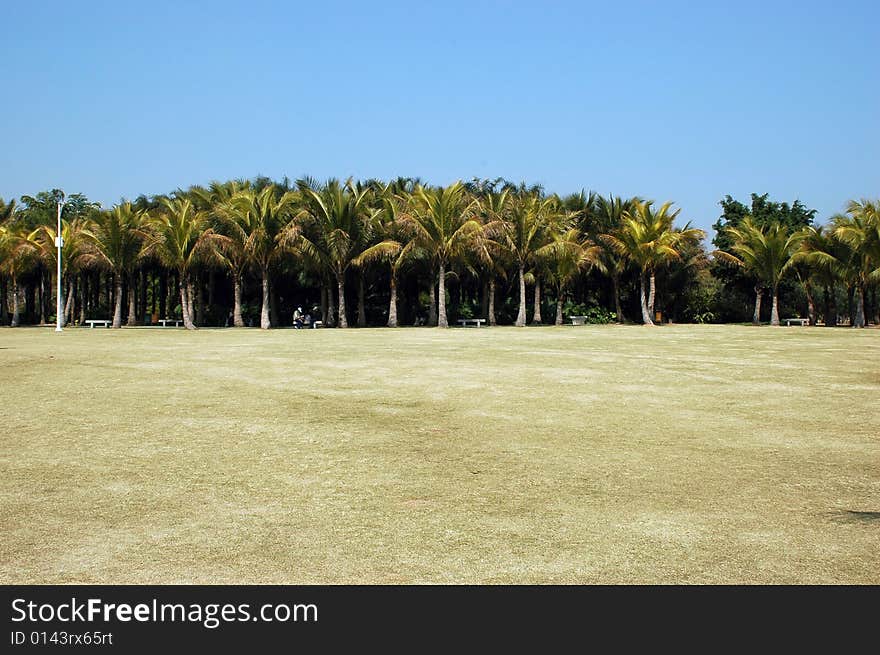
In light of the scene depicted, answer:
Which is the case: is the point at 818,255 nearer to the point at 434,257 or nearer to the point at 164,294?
the point at 434,257

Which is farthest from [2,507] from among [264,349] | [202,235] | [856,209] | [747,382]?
[856,209]

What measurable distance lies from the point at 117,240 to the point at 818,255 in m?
36.4

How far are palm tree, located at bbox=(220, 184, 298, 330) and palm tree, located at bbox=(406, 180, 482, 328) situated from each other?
6.37m

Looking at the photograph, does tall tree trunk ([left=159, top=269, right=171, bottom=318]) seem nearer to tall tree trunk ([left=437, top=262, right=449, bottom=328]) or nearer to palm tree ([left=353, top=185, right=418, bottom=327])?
palm tree ([left=353, top=185, right=418, bottom=327])

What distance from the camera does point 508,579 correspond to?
4781mm

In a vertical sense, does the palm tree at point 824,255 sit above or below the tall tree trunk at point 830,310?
above

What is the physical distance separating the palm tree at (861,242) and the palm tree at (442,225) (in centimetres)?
1850

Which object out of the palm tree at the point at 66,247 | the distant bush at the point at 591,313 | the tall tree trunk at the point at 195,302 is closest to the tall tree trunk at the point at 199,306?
the tall tree trunk at the point at 195,302

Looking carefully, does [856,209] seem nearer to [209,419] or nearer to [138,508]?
[209,419]

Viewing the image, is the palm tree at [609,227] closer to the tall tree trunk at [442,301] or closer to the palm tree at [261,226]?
the tall tree trunk at [442,301]

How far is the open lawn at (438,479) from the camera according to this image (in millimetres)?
5082

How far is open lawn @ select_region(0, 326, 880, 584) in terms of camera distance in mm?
5082

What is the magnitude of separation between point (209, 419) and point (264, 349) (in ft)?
41.2

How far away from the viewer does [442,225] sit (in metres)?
43.0
